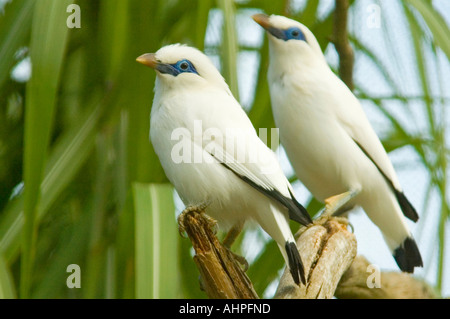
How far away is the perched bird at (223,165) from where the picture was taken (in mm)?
2758

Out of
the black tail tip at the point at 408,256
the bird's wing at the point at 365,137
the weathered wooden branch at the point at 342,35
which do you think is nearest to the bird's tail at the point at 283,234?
the bird's wing at the point at 365,137

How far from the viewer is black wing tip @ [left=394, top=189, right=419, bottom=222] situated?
385 cm

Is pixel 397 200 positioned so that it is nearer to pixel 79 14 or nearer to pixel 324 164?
pixel 324 164

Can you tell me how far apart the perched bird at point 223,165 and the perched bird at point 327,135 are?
730 millimetres

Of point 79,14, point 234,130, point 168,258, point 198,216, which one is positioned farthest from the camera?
point 79,14

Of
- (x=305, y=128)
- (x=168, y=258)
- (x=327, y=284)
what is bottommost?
(x=327, y=284)

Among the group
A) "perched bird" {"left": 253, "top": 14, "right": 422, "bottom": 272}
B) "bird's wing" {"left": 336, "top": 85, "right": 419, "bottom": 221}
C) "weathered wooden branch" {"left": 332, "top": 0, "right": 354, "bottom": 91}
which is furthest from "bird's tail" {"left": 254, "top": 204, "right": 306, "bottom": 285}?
"weathered wooden branch" {"left": 332, "top": 0, "right": 354, "bottom": 91}

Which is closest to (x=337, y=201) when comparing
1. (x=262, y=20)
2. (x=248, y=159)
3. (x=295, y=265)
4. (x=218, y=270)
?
(x=262, y=20)

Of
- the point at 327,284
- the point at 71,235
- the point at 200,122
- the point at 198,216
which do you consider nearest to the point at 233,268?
the point at 198,216

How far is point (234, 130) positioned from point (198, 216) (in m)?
0.38

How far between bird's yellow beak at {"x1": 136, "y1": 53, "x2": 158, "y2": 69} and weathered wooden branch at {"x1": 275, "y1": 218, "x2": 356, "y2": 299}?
0.91 meters

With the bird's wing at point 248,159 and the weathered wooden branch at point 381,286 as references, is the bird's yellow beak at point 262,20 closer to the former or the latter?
the bird's wing at point 248,159

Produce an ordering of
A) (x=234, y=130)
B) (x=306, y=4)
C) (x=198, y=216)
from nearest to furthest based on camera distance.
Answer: (x=198, y=216)
(x=234, y=130)
(x=306, y=4)

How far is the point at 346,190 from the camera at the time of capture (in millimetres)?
3844
